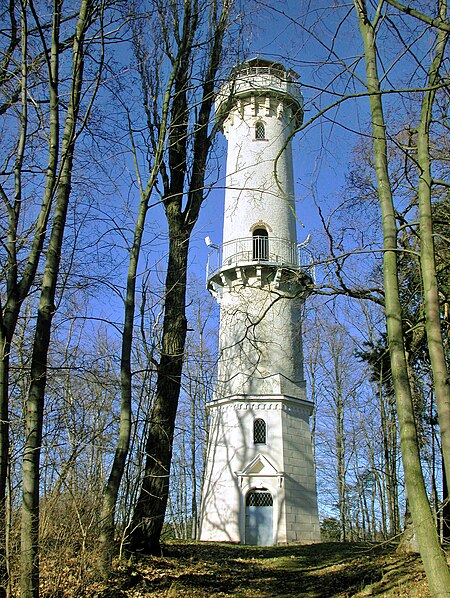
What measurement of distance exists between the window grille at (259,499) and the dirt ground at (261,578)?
21.6ft

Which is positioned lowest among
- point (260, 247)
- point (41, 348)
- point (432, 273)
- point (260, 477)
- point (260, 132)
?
point (260, 477)

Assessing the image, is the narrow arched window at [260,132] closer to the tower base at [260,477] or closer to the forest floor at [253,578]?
the tower base at [260,477]

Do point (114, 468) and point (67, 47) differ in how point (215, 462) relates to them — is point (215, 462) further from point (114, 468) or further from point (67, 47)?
point (67, 47)

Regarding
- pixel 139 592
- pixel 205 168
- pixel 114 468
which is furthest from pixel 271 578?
pixel 205 168

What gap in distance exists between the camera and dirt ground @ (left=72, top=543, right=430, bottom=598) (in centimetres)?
716

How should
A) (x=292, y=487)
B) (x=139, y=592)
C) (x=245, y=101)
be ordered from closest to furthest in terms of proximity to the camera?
(x=139, y=592)
(x=292, y=487)
(x=245, y=101)

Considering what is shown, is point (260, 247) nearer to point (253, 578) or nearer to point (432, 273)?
point (253, 578)

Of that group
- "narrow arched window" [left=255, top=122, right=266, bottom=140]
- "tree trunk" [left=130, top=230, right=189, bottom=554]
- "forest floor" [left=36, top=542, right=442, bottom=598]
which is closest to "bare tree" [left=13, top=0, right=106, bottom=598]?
"forest floor" [left=36, top=542, right=442, bottom=598]

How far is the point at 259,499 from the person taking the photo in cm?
1819

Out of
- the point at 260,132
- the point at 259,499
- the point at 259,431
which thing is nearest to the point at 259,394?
the point at 259,431

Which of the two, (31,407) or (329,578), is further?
(329,578)

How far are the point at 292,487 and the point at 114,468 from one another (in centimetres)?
1245

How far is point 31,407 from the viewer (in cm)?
566

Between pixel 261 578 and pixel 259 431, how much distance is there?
9712 mm
